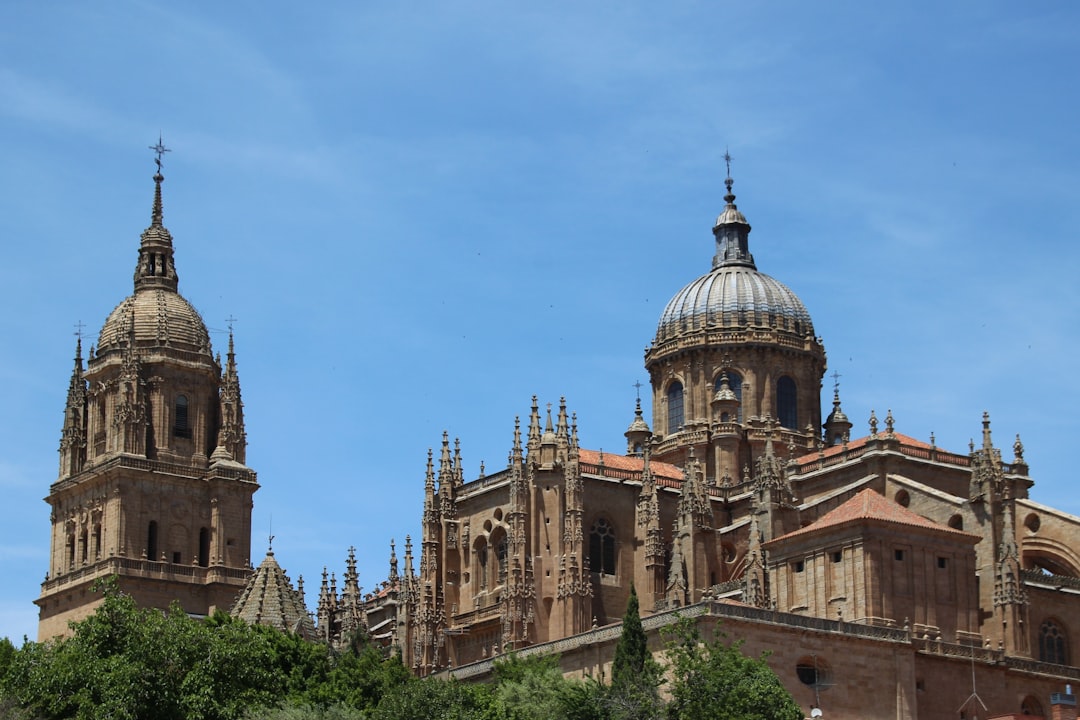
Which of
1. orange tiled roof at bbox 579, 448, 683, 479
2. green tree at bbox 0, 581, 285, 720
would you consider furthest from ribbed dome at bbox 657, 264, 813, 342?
green tree at bbox 0, 581, 285, 720

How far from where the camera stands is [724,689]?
64625 millimetres

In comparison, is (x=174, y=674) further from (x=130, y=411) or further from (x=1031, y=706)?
(x=130, y=411)

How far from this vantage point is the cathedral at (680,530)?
75.0 meters

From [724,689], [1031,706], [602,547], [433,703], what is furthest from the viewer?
[602,547]

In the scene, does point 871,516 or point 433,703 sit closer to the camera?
point 433,703

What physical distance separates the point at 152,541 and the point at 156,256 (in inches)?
641

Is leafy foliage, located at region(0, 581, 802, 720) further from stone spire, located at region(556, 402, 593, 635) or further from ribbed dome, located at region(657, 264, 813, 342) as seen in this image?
ribbed dome, located at region(657, 264, 813, 342)

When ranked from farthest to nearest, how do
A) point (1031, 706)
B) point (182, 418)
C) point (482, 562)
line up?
point (182, 418)
point (482, 562)
point (1031, 706)

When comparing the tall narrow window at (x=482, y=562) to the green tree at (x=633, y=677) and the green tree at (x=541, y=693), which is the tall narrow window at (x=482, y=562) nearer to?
the green tree at (x=541, y=693)

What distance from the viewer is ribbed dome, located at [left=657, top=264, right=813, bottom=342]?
4013 inches

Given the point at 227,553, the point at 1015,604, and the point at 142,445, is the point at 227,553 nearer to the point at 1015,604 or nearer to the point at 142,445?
the point at 142,445

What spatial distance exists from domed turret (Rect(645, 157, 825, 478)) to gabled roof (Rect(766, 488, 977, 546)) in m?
19.5

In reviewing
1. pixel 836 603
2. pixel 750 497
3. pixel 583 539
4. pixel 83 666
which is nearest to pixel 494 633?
pixel 583 539

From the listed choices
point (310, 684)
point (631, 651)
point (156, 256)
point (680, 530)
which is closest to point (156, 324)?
point (156, 256)
